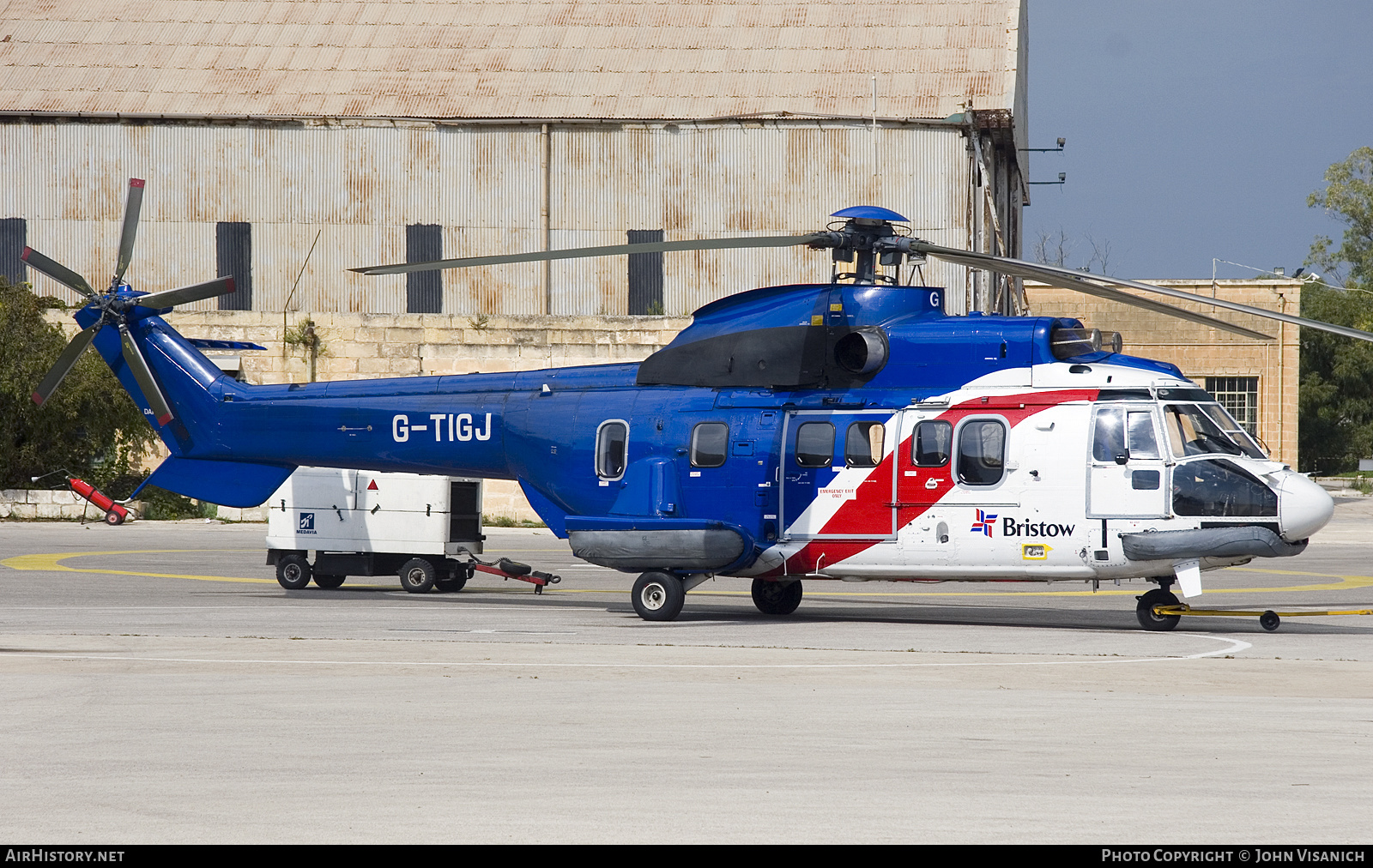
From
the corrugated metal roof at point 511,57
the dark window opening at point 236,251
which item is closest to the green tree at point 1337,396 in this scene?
the corrugated metal roof at point 511,57

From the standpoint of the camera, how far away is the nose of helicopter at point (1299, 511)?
1335 centimetres

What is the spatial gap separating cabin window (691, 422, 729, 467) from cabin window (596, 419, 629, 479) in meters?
0.88

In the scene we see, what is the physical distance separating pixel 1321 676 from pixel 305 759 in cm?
780

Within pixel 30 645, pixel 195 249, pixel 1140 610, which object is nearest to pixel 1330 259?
pixel 195 249

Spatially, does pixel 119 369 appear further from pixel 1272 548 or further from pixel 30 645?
pixel 1272 548

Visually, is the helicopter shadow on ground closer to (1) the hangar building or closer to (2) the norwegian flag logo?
(2) the norwegian flag logo

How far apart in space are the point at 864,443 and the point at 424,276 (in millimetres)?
26615

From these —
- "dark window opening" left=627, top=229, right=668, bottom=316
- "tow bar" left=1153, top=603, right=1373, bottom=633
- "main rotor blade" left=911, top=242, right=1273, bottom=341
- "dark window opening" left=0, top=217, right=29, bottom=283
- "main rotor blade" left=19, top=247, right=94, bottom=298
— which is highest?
"dark window opening" left=0, top=217, right=29, bottom=283

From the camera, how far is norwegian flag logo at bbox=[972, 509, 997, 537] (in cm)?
1445

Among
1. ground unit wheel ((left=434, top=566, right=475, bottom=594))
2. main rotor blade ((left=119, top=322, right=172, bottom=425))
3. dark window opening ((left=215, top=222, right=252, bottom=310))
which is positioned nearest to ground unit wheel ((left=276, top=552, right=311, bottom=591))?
ground unit wheel ((left=434, top=566, right=475, bottom=594))

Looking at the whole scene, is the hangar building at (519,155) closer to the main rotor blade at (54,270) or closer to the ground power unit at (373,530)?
the ground power unit at (373,530)

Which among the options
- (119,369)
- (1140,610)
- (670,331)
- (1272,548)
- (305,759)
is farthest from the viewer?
(670,331)

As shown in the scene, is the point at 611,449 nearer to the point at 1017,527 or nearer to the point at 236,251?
the point at 1017,527

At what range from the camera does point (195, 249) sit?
39.8 metres
